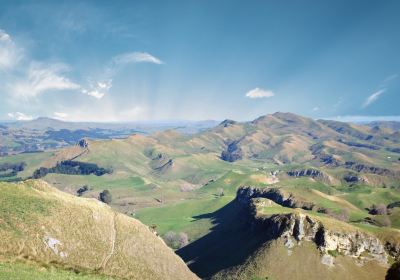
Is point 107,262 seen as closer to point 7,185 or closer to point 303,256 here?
point 7,185

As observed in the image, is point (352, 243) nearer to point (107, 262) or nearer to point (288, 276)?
point (288, 276)

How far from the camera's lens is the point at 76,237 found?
431ft

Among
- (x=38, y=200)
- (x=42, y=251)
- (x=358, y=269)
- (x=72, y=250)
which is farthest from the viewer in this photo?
(x=358, y=269)

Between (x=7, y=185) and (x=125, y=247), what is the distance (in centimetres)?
4312

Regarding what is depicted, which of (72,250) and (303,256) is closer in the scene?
(72,250)

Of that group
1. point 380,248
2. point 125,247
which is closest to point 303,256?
point 380,248

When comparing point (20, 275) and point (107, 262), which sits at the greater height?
point (20, 275)

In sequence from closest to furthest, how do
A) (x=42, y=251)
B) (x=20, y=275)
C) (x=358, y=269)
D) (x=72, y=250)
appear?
(x=20, y=275) → (x=42, y=251) → (x=72, y=250) → (x=358, y=269)

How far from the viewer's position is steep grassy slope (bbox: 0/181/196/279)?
11506 cm

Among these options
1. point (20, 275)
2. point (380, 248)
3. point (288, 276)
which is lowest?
point (288, 276)

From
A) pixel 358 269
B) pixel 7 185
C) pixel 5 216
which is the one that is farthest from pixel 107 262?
pixel 358 269

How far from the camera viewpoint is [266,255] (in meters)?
198

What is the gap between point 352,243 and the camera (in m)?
194

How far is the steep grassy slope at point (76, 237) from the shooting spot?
378 ft
